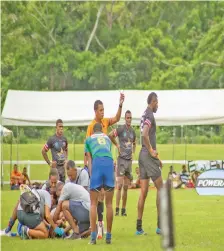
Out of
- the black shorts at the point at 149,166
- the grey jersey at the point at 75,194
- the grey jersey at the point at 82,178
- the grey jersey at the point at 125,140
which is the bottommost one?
the grey jersey at the point at 75,194

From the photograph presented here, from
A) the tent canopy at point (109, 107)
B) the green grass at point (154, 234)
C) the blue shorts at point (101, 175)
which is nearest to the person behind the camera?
the green grass at point (154, 234)

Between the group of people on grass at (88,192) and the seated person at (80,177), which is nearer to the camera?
the group of people on grass at (88,192)

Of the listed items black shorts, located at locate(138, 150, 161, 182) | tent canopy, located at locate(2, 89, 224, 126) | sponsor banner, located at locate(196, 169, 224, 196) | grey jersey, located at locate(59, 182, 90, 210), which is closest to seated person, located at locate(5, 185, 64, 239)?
grey jersey, located at locate(59, 182, 90, 210)

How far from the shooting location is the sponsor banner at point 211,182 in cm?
2378

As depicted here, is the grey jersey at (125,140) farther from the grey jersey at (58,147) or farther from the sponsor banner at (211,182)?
the sponsor banner at (211,182)

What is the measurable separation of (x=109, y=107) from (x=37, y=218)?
22.3 m

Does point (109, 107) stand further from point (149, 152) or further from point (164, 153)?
→ point (149, 152)

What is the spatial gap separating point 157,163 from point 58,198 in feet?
5.82

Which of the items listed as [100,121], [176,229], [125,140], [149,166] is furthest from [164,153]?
[100,121]

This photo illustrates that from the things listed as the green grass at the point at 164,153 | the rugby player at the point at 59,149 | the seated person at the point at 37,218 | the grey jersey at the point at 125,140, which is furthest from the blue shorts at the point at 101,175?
the green grass at the point at 164,153

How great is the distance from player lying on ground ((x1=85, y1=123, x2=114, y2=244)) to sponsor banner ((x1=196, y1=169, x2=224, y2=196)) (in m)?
9.17

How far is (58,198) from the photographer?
16.2 meters

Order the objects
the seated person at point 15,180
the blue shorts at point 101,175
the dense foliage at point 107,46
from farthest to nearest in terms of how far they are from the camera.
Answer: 1. the dense foliage at point 107,46
2. the seated person at point 15,180
3. the blue shorts at point 101,175

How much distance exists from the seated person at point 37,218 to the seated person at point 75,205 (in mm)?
225
